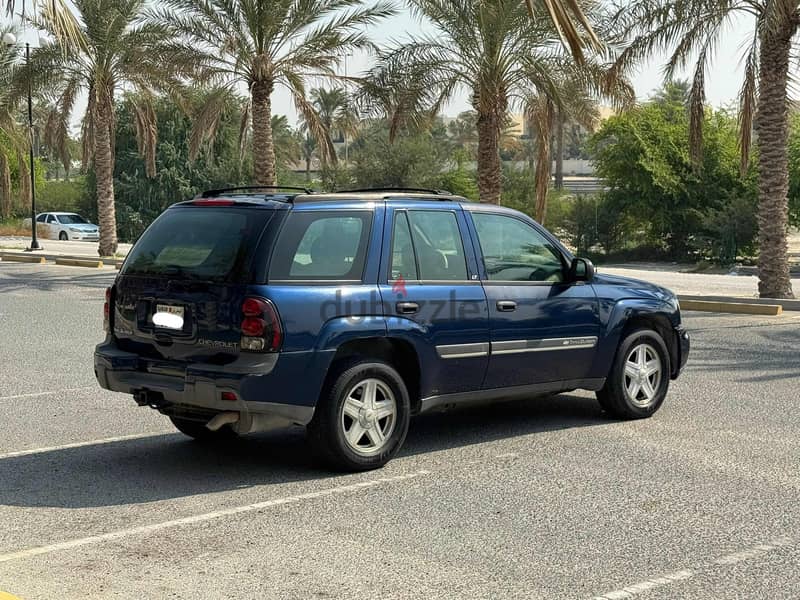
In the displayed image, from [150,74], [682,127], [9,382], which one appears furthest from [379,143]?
[9,382]

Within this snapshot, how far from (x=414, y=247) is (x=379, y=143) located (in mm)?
50834

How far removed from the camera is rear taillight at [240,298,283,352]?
22.8 ft

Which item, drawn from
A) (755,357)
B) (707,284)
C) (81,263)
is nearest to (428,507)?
(755,357)

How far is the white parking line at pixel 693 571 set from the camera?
507cm

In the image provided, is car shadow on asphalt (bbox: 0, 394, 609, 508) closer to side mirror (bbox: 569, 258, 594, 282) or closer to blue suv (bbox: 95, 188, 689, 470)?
blue suv (bbox: 95, 188, 689, 470)

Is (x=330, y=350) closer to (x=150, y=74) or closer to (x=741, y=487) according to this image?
(x=741, y=487)

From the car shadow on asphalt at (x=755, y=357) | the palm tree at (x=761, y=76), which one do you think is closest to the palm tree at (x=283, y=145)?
the palm tree at (x=761, y=76)

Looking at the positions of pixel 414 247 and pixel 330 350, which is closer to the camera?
pixel 330 350

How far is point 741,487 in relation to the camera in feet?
22.9

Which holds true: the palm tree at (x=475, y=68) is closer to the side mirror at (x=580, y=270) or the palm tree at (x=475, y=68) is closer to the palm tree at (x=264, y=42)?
the palm tree at (x=264, y=42)

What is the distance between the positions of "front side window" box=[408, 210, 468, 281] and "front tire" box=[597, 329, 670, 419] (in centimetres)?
168

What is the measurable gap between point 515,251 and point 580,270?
53 cm

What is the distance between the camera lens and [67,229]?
5644cm

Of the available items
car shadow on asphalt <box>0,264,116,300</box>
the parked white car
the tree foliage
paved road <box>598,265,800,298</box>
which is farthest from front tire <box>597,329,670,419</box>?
the tree foliage
